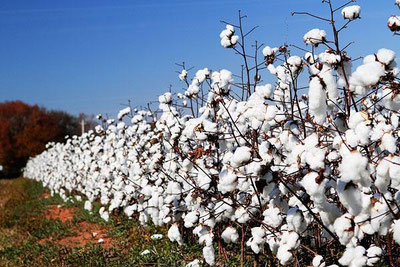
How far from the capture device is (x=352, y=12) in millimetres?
2629

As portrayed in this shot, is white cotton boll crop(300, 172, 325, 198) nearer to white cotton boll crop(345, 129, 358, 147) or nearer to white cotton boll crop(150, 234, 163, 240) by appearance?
white cotton boll crop(345, 129, 358, 147)

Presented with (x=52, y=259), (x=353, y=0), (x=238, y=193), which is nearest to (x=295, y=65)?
(x=353, y=0)

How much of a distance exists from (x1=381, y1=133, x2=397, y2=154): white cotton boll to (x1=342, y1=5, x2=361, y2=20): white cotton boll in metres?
0.81

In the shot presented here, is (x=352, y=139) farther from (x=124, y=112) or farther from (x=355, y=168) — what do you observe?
(x=124, y=112)

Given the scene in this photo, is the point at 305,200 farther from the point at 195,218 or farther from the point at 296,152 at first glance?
the point at 195,218

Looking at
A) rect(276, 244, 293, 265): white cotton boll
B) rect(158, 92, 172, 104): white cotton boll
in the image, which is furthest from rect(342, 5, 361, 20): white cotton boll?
rect(158, 92, 172, 104): white cotton boll

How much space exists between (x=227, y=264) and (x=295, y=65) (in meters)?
2.51

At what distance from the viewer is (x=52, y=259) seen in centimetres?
669

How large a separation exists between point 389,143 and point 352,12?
0.88 meters

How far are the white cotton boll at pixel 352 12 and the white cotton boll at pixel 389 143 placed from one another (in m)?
0.81

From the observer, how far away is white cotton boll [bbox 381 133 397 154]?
2.22 meters

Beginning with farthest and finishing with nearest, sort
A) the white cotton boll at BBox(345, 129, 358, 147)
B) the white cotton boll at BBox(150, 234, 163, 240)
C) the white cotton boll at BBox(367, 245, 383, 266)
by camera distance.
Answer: the white cotton boll at BBox(150, 234, 163, 240)
the white cotton boll at BBox(367, 245, 383, 266)
the white cotton boll at BBox(345, 129, 358, 147)

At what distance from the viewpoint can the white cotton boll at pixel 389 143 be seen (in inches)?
87.5

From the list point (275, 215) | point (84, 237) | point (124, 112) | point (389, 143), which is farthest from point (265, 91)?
point (84, 237)
